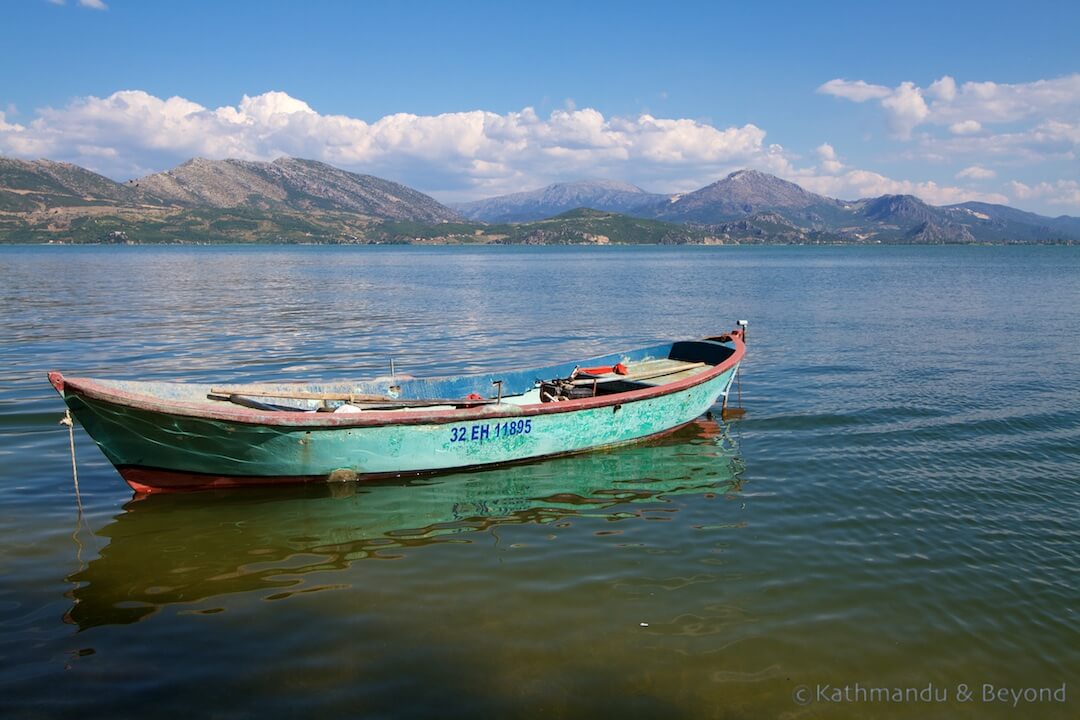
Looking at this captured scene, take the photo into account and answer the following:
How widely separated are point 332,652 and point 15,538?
595 centimetres

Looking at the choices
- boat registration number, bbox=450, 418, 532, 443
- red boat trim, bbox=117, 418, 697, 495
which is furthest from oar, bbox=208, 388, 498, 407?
red boat trim, bbox=117, 418, 697, 495

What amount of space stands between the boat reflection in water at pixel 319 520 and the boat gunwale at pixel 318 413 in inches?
50.1

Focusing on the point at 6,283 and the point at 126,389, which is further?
the point at 6,283

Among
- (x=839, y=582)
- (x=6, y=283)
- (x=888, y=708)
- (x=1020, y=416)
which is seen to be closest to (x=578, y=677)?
(x=888, y=708)

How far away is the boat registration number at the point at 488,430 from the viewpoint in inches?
476

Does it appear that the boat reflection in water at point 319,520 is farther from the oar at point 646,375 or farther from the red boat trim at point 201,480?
the oar at point 646,375

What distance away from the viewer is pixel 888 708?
6723mm

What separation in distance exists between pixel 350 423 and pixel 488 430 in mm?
2438

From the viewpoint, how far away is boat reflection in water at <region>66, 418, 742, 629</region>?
8.77 metres

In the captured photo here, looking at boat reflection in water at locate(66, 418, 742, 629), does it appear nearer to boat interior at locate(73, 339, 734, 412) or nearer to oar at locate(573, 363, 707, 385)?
boat interior at locate(73, 339, 734, 412)

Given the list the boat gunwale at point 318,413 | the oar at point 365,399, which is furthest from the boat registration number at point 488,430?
the oar at point 365,399

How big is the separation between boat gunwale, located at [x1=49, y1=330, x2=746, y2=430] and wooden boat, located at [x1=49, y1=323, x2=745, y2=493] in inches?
0.7

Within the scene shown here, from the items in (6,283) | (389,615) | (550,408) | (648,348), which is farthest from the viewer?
(6,283)

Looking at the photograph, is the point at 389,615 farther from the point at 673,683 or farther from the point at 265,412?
the point at 265,412
